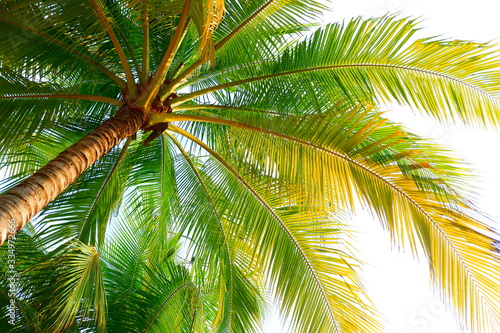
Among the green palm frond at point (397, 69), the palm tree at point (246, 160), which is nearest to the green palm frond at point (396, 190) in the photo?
the palm tree at point (246, 160)

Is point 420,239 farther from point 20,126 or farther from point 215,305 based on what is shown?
point 20,126

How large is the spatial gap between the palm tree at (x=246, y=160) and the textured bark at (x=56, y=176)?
0.01m

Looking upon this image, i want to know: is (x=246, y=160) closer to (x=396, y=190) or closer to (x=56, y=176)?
(x=396, y=190)

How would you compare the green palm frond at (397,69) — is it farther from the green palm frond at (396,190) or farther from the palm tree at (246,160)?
the green palm frond at (396,190)

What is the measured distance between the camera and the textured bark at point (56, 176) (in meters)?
2.94

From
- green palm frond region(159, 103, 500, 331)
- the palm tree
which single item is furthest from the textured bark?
green palm frond region(159, 103, 500, 331)

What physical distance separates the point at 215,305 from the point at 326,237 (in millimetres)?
2330

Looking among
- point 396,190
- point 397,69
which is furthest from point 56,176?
point 397,69

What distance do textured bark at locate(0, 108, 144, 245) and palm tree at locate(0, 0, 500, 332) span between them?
1cm

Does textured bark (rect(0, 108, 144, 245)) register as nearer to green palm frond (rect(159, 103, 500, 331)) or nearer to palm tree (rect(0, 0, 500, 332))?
palm tree (rect(0, 0, 500, 332))

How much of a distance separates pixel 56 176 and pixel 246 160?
5.40ft

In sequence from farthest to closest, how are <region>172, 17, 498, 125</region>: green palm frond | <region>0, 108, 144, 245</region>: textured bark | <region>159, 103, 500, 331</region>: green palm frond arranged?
<region>172, 17, 498, 125</region>: green palm frond → <region>159, 103, 500, 331</region>: green palm frond → <region>0, 108, 144, 245</region>: textured bark

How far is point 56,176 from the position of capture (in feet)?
11.2

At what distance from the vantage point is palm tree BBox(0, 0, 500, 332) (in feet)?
12.9
